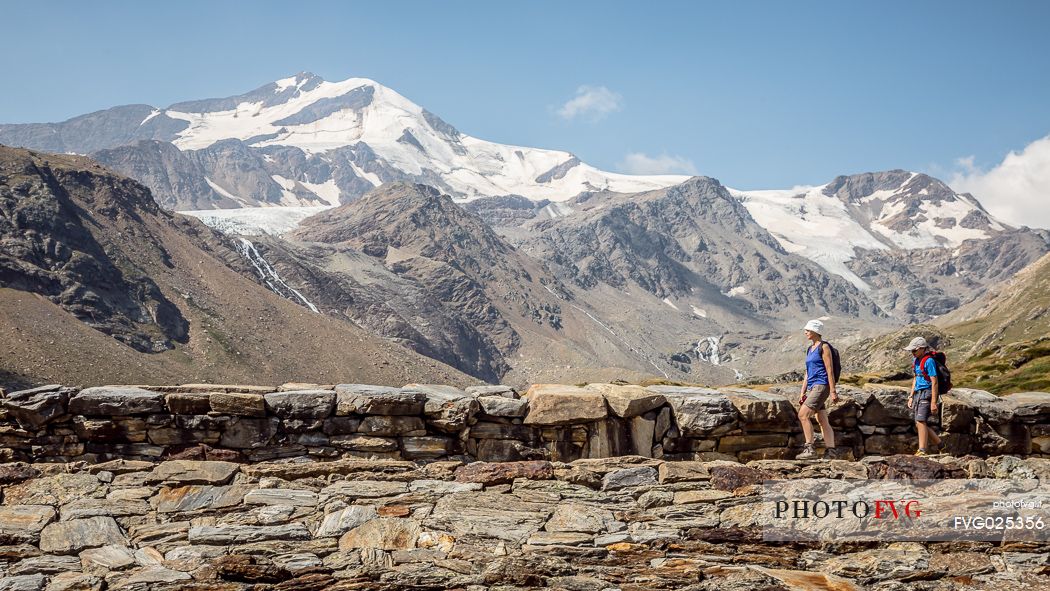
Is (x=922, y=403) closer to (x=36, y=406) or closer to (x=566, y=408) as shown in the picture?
(x=566, y=408)

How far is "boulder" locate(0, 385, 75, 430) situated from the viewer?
42.8 feet

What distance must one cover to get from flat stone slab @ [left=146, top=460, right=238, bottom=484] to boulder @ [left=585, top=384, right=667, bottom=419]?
6.01m

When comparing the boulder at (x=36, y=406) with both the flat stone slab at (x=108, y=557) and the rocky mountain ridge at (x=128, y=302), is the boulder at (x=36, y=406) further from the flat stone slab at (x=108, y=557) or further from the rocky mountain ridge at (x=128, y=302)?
the rocky mountain ridge at (x=128, y=302)

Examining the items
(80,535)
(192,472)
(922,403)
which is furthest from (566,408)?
(80,535)

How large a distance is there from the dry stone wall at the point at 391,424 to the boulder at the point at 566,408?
2cm

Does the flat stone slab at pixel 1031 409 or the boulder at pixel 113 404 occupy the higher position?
the boulder at pixel 113 404

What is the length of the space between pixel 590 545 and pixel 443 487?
2422 mm

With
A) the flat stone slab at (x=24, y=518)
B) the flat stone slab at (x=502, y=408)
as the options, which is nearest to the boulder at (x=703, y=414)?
the flat stone slab at (x=502, y=408)

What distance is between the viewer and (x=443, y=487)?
11.4 meters

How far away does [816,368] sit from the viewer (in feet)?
45.9

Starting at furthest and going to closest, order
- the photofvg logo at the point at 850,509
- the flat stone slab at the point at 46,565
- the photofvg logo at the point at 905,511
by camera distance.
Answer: the photofvg logo at the point at 850,509
the photofvg logo at the point at 905,511
the flat stone slab at the point at 46,565

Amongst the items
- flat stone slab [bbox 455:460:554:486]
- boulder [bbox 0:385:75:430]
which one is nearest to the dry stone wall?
boulder [bbox 0:385:75:430]

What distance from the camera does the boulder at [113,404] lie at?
43.6ft

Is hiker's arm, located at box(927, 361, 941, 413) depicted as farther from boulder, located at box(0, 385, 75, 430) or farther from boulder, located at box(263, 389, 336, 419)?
boulder, located at box(0, 385, 75, 430)
